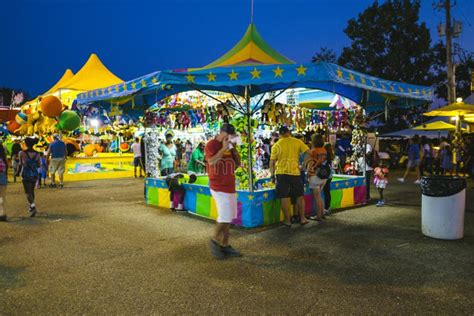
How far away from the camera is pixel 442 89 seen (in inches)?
1112

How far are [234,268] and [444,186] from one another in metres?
3.29

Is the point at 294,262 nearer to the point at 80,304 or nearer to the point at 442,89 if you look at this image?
the point at 80,304

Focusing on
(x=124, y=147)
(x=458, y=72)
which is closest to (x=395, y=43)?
(x=458, y=72)

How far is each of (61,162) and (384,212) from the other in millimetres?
9956

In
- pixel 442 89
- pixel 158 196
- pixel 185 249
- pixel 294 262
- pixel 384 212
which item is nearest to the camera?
pixel 294 262

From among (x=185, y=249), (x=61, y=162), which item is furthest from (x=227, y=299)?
(x=61, y=162)

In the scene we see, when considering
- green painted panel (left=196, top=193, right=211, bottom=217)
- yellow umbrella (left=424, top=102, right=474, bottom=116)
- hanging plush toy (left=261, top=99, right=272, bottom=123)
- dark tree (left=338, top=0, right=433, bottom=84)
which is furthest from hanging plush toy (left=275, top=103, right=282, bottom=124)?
dark tree (left=338, top=0, right=433, bottom=84)

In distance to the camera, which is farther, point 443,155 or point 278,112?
point 443,155

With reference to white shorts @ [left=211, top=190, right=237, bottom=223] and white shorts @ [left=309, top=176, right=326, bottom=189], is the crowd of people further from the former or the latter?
white shorts @ [left=211, top=190, right=237, bottom=223]

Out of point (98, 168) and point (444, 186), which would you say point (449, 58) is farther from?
point (98, 168)

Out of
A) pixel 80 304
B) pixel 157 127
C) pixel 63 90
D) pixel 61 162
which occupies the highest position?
Result: pixel 63 90

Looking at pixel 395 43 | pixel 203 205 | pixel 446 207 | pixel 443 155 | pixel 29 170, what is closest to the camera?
pixel 446 207

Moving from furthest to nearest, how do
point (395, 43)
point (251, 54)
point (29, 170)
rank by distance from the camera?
point (395, 43)
point (251, 54)
point (29, 170)

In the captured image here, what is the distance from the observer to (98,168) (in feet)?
53.0
